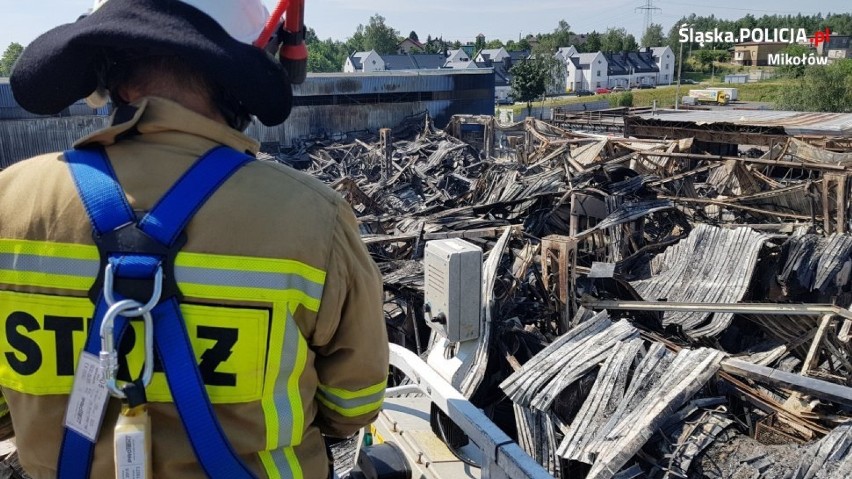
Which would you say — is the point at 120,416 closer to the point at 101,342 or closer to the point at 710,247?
the point at 101,342

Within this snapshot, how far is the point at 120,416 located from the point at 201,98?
723 millimetres

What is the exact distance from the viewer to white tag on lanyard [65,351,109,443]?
134cm

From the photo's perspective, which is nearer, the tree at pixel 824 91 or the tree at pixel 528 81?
the tree at pixel 824 91

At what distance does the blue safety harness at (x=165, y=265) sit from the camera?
1304mm

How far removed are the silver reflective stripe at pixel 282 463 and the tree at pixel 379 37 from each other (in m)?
85.9

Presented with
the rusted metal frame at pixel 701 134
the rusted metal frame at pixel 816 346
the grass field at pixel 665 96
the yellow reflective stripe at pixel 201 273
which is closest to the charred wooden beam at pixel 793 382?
the rusted metal frame at pixel 816 346

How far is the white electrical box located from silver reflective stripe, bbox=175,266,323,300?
2.06m

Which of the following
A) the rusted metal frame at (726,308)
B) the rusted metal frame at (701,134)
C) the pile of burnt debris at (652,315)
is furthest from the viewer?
the rusted metal frame at (701,134)

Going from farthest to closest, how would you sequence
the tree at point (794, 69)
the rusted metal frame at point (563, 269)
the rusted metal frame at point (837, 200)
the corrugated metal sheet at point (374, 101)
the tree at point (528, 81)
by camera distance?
the tree at point (794, 69), the tree at point (528, 81), the corrugated metal sheet at point (374, 101), the rusted metal frame at point (837, 200), the rusted metal frame at point (563, 269)

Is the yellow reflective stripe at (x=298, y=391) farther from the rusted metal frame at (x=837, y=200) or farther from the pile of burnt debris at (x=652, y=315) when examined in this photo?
the rusted metal frame at (x=837, y=200)

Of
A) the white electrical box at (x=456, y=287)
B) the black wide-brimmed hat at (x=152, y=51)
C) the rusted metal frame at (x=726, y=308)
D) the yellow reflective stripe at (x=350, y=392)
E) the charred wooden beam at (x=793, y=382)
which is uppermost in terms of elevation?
the black wide-brimmed hat at (x=152, y=51)

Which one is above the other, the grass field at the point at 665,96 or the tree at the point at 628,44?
the tree at the point at 628,44

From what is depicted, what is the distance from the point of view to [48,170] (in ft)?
4.67

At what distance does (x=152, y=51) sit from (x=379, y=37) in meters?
87.1
